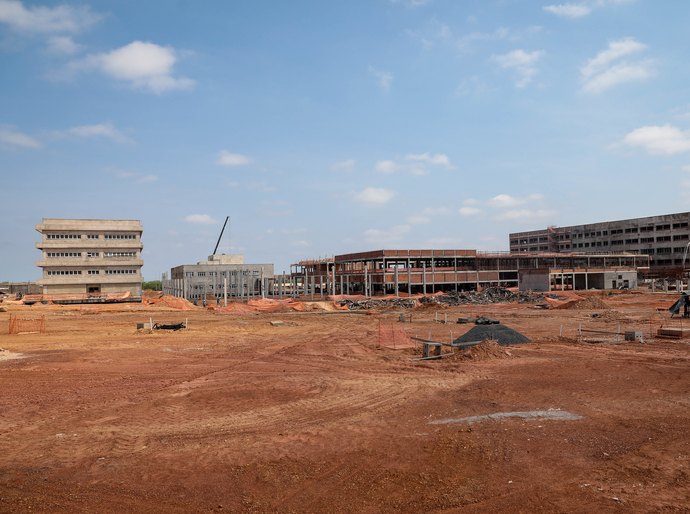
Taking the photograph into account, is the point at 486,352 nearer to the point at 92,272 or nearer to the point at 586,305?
the point at 586,305

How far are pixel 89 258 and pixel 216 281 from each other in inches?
755

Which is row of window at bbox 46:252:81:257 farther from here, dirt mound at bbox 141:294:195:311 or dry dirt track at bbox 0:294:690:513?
dry dirt track at bbox 0:294:690:513

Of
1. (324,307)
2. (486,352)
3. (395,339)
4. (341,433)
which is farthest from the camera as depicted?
(324,307)

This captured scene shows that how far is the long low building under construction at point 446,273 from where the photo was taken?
78875 millimetres

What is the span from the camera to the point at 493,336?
26453mm

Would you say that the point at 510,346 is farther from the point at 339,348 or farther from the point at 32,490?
the point at 32,490

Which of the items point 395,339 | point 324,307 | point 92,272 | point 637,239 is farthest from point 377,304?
point 637,239

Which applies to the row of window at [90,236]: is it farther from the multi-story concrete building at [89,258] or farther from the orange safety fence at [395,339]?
the orange safety fence at [395,339]

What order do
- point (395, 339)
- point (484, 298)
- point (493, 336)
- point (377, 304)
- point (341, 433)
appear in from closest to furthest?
point (341, 433) → point (493, 336) → point (395, 339) → point (377, 304) → point (484, 298)

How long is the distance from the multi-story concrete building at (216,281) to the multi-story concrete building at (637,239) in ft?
260

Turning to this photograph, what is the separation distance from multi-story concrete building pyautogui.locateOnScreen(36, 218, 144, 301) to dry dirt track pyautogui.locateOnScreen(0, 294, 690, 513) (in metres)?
55.7

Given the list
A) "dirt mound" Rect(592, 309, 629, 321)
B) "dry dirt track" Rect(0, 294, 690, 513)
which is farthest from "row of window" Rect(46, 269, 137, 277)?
"dirt mound" Rect(592, 309, 629, 321)

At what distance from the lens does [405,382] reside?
59.6ft

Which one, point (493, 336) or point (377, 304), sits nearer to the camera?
point (493, 336)
